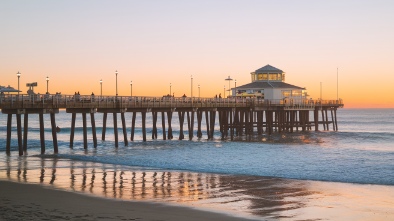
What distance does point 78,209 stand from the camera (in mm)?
19906

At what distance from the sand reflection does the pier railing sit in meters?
6.90

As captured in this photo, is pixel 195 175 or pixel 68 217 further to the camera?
pixel 195 175

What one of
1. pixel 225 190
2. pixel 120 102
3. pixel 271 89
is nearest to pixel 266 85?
pixel 271 89

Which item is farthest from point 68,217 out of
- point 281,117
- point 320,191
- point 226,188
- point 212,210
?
point 281,117

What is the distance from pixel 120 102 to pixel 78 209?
28.7m

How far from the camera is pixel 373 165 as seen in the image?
38906 millimetres

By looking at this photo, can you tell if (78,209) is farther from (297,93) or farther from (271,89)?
(297,93)

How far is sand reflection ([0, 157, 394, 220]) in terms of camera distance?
21.0m

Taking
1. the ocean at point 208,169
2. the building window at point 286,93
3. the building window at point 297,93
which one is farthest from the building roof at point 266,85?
the ocean at point 208,169

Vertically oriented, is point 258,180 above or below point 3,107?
below

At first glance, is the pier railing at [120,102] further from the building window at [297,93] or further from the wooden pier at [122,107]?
the building window at [297,93]

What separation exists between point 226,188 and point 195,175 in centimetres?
527

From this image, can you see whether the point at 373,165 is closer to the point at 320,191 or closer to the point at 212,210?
the point at 320,191

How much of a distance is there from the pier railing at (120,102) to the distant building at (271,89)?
3666 millimetres
